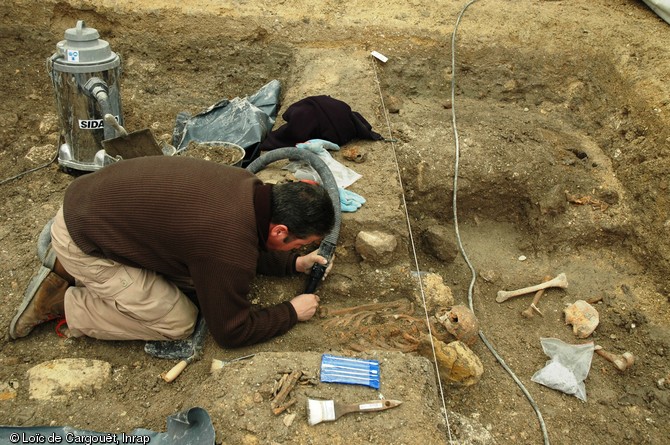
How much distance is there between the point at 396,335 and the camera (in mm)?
3332

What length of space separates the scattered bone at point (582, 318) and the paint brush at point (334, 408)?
1.98 m

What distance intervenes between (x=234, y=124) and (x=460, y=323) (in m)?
2.66

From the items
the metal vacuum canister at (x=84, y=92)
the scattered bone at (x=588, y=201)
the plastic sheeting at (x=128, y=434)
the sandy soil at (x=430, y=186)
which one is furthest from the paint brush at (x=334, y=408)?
the scattered bone at (x=588, y=201)

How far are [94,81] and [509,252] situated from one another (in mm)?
3713

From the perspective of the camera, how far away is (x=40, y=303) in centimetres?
316

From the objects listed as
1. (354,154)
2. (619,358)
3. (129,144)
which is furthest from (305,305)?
(619,358)

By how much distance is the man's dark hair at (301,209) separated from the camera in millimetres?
2719

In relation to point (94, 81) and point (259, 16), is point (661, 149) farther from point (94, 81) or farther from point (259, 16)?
point (94, 81)

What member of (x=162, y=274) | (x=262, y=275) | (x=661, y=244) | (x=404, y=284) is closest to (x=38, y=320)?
(x=162, y=274)

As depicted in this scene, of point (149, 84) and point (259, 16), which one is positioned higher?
point (259, 16)

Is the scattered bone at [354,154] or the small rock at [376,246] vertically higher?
the scattered bone at [354,154]

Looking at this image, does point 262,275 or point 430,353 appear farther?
point 262,275

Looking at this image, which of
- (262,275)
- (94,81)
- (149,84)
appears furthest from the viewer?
(149,84)

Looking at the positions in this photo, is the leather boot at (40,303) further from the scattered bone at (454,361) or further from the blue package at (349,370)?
the scattered bone at (454,361)
